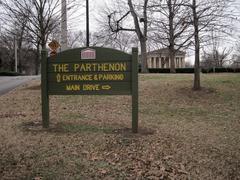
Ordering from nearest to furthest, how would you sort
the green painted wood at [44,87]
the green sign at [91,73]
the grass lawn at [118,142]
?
1. the grass lawn at [118,142]
2. the green sign at [91,73]
3. the green painted wood at [44,87]

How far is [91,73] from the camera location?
7844 mm

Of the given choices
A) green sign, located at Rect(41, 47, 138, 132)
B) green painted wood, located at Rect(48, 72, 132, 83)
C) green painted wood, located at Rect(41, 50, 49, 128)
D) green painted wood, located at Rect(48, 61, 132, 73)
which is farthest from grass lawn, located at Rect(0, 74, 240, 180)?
green painted wood, located at Rect(48, 61, 132, 73)

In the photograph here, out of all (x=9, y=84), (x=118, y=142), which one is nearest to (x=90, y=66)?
(x=118, y=142)

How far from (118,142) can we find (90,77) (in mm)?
1649

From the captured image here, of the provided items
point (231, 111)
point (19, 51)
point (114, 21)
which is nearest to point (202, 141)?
point (231, 111)

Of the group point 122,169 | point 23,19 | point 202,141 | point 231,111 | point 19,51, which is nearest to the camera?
point 122,169

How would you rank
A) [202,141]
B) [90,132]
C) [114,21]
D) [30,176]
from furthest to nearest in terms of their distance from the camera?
[114,21] < [90,132] < [202,141] < [30,176]

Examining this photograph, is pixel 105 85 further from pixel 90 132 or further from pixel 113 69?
pixel 90 132

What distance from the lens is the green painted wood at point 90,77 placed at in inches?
303

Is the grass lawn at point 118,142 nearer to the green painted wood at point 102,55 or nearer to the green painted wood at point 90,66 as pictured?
the green painted wood at point 90,66

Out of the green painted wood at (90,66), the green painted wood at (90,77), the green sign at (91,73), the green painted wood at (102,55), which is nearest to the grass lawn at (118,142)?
the green sign at (91,73)

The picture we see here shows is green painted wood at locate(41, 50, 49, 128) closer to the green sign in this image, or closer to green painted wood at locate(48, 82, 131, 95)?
the green sign

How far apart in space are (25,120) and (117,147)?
A: 3.25 m

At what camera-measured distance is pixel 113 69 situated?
25.3ft
